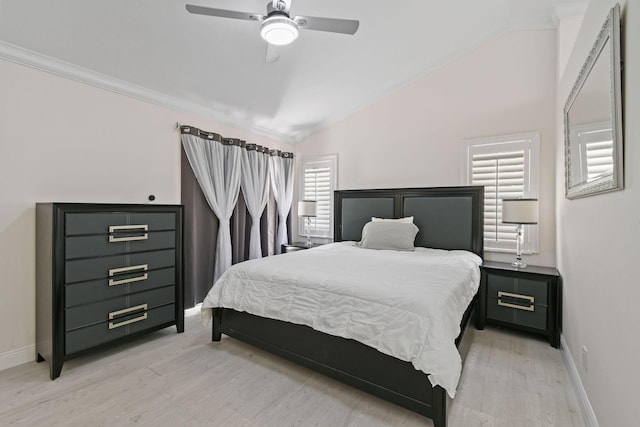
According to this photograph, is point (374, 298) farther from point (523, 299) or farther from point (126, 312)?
point (126, 312)

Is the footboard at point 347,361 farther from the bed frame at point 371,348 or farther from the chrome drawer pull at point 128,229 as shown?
the chrome drawer pull at point 128,229

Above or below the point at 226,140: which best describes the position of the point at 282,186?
below

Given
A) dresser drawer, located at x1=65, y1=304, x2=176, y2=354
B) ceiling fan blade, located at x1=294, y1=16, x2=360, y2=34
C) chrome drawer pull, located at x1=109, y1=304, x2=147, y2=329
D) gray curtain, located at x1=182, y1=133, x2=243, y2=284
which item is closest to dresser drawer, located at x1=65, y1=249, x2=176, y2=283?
chrome drawer pull, located at x1=109, y1=304, x2=147, y2=329

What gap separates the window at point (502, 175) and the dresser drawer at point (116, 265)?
3530mm

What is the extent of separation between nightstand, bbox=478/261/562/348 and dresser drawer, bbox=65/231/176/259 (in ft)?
10.7

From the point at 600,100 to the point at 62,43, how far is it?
3.72 metres

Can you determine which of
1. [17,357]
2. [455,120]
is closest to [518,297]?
[455,120]

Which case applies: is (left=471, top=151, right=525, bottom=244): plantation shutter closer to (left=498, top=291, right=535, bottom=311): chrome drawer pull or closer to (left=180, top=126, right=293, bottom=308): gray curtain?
(left=498, top=291, right=535, bottom=311): chrome drawer pull

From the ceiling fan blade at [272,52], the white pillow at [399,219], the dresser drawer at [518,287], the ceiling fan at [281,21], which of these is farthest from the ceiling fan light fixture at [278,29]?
the dresser drawer at [518,287]

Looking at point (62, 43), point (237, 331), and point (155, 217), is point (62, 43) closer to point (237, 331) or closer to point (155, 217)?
point (155, 217)

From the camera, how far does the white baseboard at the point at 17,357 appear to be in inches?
92.7

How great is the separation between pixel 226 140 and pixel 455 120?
300 cm

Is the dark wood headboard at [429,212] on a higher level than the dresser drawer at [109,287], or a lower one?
higher

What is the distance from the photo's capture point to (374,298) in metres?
1.89
